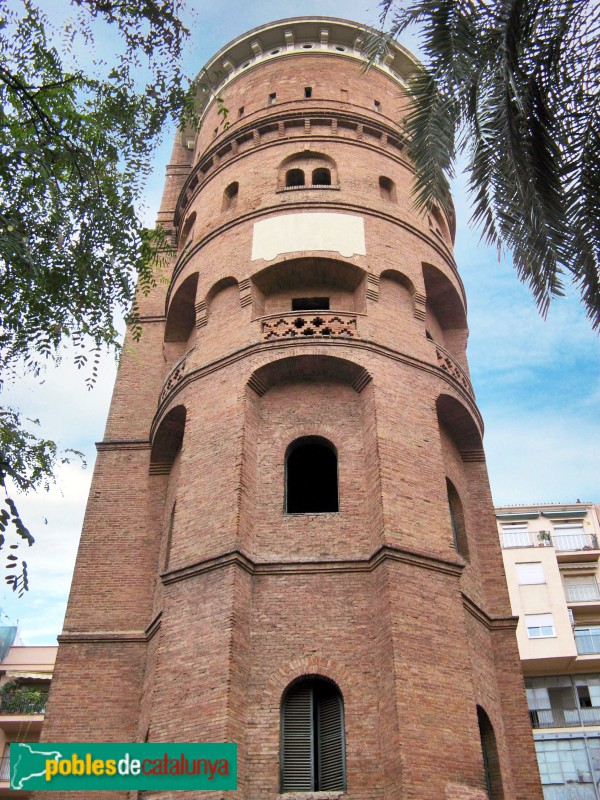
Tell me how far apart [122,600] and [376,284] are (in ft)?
24.1

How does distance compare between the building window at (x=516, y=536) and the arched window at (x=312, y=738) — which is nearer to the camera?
the arched window at (x=312, y=738)

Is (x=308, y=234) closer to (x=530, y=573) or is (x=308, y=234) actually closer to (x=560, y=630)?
(x=560, y=630)

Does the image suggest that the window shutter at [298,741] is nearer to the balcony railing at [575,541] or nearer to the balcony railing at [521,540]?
the balcony railing at [521,540]

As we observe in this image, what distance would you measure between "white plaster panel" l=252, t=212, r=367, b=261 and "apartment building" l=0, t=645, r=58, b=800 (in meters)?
16.6

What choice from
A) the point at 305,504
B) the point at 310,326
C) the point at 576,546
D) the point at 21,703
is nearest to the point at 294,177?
the point at 310,326

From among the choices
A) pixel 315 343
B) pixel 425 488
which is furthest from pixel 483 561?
pixel 315 343

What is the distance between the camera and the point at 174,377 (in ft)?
53.5

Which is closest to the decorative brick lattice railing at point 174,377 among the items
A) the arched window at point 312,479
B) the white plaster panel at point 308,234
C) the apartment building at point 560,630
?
the white plaster panel at point 308,234

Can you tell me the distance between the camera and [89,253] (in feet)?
33.5

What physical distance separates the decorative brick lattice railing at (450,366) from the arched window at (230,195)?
5.94m

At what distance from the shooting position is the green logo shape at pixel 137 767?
10.0m

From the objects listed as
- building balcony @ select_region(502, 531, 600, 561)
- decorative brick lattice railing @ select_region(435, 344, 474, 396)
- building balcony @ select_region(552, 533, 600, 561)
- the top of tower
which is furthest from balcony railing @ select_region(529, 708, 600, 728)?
the top of tower

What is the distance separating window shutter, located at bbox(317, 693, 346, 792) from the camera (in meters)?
10.9

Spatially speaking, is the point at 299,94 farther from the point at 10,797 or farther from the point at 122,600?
the point at 10,797
